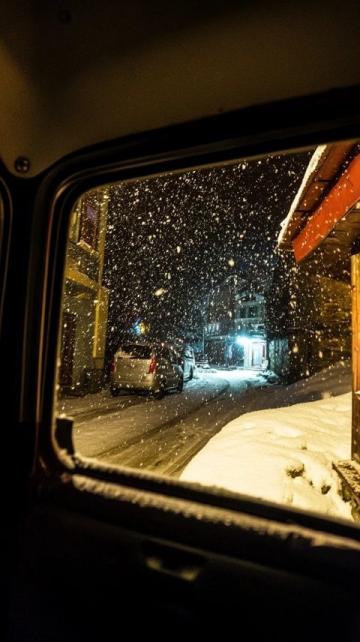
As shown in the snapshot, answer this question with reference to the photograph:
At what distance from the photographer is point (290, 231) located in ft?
22.6

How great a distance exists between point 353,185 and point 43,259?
3400 mm

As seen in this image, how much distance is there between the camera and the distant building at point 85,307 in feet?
47.2

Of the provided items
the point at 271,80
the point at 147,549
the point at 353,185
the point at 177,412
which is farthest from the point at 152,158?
the point at 177,412

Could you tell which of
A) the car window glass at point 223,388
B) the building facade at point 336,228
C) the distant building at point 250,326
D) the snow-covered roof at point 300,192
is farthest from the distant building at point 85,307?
the distant building at point 250,326

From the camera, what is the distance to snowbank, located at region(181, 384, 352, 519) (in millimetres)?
4250

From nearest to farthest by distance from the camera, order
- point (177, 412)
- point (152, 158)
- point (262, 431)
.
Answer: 1. point (152, 158)
2. point (262, 431)
3. point (177, 412)

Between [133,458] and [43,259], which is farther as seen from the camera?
[133,458]

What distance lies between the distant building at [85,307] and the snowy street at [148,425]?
3.73 ft

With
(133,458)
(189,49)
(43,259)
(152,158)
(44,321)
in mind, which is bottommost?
(133,458)

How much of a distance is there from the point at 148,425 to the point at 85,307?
25.9ft

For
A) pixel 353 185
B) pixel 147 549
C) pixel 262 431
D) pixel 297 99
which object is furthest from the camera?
pixel 262 431

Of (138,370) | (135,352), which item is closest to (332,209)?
(138,370)

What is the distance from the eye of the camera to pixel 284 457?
5.39m

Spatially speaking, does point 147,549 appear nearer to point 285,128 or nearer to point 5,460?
point 5,460
